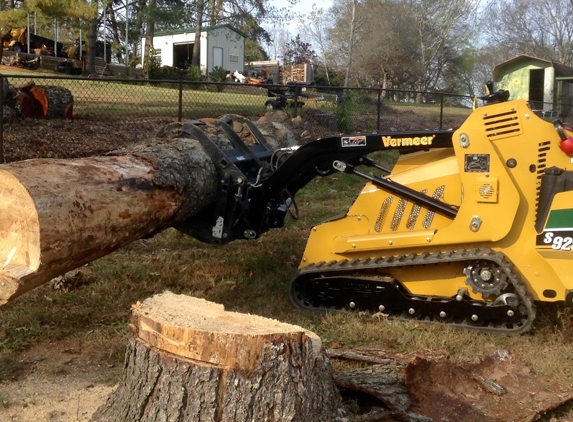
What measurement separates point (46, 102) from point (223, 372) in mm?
10921

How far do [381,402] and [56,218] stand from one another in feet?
6.73

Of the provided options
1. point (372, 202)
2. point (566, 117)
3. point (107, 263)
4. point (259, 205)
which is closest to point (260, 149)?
point (259, 205)

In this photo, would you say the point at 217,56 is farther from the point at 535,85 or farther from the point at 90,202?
the point at 90,202

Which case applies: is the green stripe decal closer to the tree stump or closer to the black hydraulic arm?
the black hydraulic arm

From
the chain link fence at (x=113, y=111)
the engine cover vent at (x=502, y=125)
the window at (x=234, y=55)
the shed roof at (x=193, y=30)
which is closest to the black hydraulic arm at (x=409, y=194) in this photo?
the engine cover vent at (x=502, y=125)

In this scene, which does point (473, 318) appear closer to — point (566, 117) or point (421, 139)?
point (421, 139)

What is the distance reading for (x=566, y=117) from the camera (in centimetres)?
1964

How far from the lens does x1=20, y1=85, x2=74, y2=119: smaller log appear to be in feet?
40.8

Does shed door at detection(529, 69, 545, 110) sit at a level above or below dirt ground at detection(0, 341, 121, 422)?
above

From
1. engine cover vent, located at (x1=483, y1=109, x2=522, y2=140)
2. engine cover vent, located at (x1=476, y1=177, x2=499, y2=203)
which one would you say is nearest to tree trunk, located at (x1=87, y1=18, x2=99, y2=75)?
engine cover vent, located at (x1=483, y1=109, x2=522, y2=140)

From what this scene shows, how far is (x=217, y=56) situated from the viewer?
4112 cm

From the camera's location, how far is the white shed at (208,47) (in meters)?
40.4

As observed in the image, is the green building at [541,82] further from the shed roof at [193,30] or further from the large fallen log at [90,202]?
the shed roof at [193,30]

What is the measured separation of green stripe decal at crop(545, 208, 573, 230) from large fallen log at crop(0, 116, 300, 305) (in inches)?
98.6
